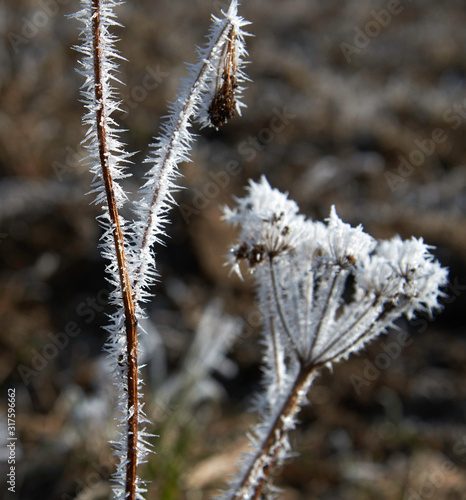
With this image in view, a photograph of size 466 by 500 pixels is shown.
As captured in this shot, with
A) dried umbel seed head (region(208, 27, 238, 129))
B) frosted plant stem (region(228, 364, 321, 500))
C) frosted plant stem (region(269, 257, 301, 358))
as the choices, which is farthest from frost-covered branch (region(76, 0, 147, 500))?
frosted plant stem (region(269, 257, 301, 358))

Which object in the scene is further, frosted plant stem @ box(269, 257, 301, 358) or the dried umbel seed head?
frosted plant stem @ box(269, 257, 301, 358)

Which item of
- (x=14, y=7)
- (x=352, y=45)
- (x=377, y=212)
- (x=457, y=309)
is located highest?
(x=352, y=45)

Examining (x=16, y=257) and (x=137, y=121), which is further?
(x=137, y=121)

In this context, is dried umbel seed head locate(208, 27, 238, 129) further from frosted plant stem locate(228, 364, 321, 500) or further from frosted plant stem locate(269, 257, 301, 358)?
frosted plant stem locate(228, 364, 321, 500)

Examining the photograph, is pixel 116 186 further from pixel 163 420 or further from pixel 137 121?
pixel 137 121

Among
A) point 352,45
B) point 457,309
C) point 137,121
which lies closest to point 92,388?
point 457,309

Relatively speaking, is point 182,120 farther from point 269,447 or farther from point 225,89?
point 269,447

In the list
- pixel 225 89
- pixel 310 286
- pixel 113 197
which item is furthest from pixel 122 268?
pixel 310 286
